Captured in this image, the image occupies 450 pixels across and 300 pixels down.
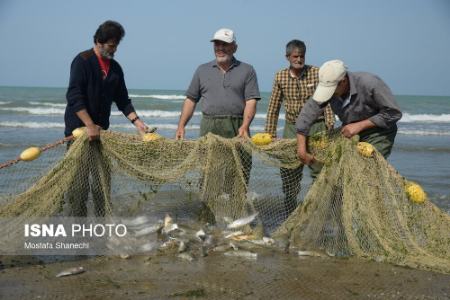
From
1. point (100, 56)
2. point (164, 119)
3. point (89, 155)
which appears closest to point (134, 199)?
point (89, 155)

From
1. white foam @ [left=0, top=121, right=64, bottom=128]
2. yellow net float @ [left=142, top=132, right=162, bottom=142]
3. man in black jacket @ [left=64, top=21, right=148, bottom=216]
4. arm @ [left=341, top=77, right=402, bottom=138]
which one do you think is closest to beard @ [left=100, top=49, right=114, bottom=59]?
man in black jacket @ [left=64, top=21, right=148, bottom=216]

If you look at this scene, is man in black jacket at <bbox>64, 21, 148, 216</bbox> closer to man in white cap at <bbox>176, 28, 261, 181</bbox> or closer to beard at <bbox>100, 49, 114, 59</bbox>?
beard at <bbox>100, 49, 114, 59</bbox>

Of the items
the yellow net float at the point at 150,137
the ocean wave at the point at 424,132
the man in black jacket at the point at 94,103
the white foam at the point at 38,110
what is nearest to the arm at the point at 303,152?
the yellow net float at the point at 150,137

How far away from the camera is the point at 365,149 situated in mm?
5414

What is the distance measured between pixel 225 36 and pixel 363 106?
69.9 inches

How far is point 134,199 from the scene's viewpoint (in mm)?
5914

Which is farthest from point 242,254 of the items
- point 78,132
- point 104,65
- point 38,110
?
point 38,110

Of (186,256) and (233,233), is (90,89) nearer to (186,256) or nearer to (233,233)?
(186,256)

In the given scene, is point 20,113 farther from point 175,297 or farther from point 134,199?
point 175,297

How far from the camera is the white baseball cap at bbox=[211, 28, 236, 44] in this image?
6.12 meters

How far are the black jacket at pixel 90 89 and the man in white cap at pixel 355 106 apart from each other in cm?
205

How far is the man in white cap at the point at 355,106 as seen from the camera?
518 cm

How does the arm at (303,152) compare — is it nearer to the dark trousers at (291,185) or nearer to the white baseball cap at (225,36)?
the dark trousers at (291,185)

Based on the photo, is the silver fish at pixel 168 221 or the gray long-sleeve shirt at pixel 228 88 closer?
the silver fish at pixel 168 221
